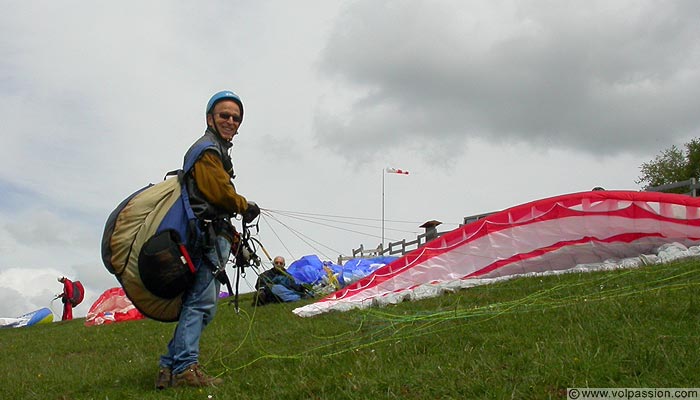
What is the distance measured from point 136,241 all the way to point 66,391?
5.64ft

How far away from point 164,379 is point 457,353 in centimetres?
205

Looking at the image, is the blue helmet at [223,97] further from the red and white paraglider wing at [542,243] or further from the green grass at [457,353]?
the red and white paraglider wing at [542,243]

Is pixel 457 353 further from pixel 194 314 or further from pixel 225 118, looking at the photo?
pixel 225 118

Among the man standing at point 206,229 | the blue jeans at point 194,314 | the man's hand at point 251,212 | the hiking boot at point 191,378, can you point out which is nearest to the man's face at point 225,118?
the man standing at point 206,229

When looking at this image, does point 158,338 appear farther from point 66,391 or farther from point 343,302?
point 66,391

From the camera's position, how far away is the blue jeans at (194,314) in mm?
4414

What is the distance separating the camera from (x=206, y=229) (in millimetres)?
4457

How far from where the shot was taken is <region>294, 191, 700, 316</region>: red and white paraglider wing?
8930 millimetres

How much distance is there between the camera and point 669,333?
394 cm

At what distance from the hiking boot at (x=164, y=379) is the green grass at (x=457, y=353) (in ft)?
0.22

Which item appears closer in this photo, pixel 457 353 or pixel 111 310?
pixel 457 353

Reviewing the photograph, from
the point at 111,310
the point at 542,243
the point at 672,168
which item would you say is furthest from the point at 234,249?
Result: the point at 672,168

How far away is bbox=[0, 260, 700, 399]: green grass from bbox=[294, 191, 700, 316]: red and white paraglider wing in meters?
1.42

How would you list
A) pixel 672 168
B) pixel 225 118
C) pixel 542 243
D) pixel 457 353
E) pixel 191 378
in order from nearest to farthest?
pixel 457 353
pixel 191 378
pixel 225 118
pixel 542 243
pixel 672 168
